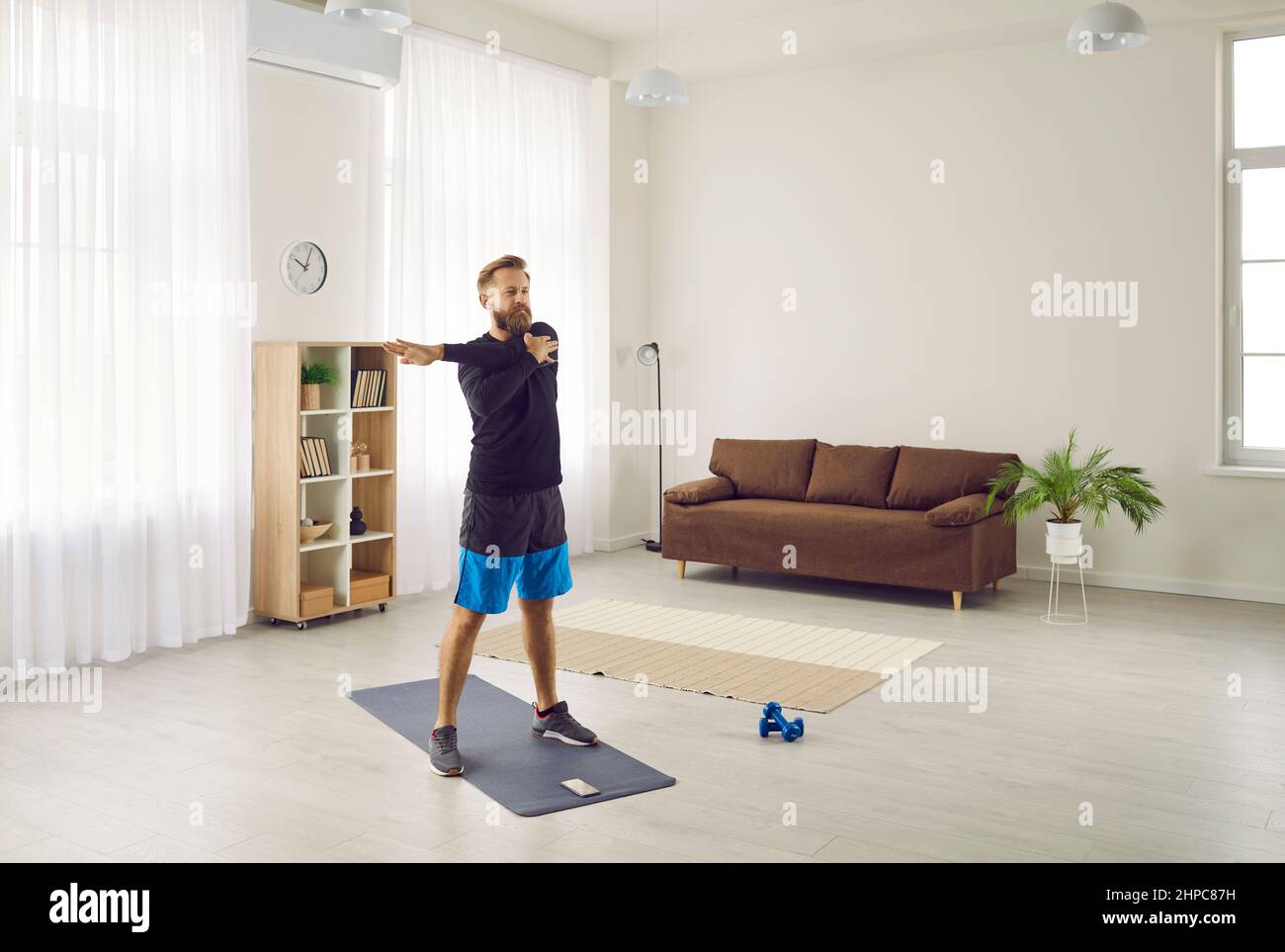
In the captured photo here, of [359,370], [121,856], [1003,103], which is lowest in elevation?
[121,856]

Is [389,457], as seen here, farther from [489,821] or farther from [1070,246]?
[1070,246]

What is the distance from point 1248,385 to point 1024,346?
123 centimetres

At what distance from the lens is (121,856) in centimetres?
311

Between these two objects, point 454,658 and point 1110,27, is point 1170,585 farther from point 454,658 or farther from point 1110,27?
point 454,658

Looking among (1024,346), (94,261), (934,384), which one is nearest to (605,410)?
(934,384)

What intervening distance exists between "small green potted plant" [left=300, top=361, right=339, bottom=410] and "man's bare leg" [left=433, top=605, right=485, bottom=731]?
7.42ft

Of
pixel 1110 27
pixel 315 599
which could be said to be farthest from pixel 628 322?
pixel 1110 27

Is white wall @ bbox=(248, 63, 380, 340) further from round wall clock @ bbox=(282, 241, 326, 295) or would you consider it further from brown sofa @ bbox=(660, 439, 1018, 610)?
brown sofa @ bbox=(660, 439, 1018, 610)

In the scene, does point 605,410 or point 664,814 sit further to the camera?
point 605,410

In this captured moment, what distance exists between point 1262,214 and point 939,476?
2.24m

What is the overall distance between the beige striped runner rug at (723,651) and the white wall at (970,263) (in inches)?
83.8

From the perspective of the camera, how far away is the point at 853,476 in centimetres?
712

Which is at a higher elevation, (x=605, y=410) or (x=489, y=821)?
(x=605, y=410)

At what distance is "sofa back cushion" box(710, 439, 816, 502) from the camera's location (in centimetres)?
738
